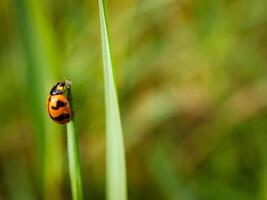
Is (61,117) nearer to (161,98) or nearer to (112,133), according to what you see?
(112,133)

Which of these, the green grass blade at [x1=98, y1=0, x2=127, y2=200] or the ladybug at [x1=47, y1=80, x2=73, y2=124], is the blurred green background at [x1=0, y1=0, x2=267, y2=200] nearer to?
the ladybug at [x1=47, y1=80, x2=73, y2=124]

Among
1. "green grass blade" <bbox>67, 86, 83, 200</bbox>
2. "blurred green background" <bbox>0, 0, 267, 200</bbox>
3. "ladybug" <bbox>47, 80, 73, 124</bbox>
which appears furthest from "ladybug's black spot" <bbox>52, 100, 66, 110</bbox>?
"green grass blade" <bbox>67, 86, 83, 200</bbox>

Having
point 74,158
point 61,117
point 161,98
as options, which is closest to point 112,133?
point 74,158

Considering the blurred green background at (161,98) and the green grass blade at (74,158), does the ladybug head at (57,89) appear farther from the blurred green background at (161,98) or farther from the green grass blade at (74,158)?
the green grass blade at (74,158)

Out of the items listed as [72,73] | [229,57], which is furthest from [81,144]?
[229,57]

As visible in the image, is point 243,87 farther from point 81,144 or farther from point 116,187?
point 116,187
